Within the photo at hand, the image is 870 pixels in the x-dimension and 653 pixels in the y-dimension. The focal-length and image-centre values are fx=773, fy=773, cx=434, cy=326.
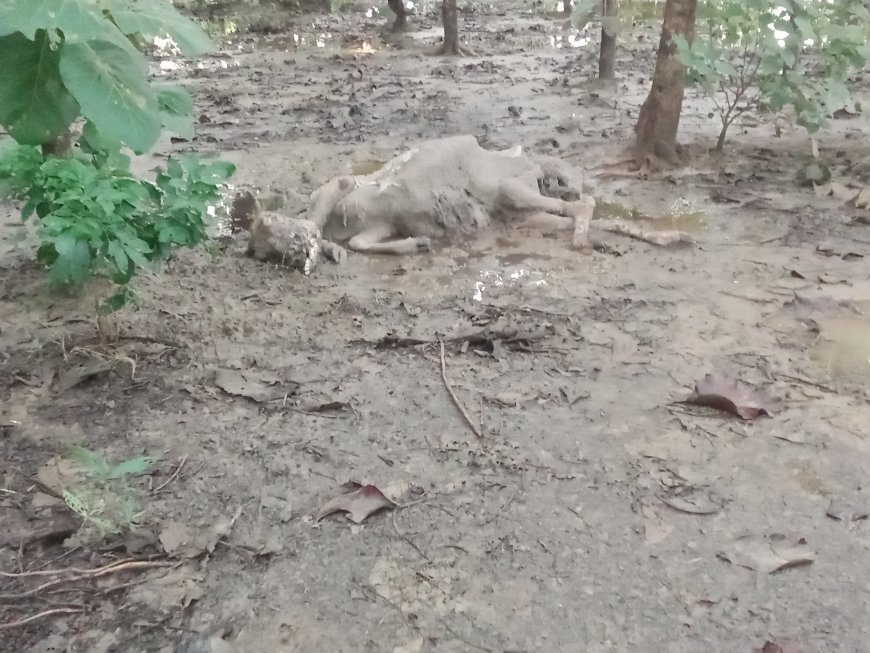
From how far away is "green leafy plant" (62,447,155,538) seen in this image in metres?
2.34

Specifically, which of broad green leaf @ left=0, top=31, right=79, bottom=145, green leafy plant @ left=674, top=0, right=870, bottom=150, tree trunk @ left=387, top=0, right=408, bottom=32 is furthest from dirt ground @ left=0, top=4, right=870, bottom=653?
tree trunk @ left=387, top=0, right=408, bottom=32

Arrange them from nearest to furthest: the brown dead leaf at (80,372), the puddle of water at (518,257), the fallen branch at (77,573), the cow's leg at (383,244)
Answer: the fallen branch at (77,573) → the brown dead leaf at (80,372) → the puddle of water at (518,257) → the cow's leg at (383,244)

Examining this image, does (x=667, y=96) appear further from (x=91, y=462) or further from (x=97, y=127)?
(x=91, y=462)

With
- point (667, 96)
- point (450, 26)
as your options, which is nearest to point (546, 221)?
point (667, 96)

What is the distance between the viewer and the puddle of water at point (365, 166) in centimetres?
599

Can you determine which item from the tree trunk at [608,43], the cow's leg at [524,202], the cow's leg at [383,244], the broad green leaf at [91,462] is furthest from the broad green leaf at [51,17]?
the tree trunk at [608,43]

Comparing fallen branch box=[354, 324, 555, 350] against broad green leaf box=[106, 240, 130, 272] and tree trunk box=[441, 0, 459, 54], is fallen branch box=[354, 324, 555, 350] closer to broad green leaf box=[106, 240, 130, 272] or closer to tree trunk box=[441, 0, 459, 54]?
broad green leaf box=[106, 240, 130, 272]

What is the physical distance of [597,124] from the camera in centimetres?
720

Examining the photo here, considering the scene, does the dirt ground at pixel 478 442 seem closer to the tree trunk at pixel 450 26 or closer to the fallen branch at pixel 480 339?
the fallen branch at pixel 480 339

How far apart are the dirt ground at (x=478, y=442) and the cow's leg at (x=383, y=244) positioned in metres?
0.12

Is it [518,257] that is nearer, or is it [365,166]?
[518,257]

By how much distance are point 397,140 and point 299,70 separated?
13.0 feet

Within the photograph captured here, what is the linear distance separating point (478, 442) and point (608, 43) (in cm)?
698

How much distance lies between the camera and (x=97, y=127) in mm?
2205
